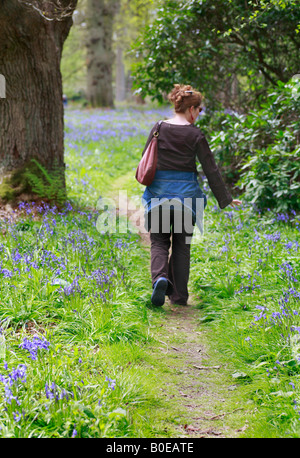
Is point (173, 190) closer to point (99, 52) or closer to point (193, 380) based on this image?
point (193, 380)

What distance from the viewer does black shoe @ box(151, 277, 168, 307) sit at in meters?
4.46

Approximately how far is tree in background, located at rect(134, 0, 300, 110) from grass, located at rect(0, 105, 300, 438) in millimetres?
3475

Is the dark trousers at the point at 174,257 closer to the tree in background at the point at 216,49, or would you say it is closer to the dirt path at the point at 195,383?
the dirt path at the point at 195,383

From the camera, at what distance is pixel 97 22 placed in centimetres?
2417

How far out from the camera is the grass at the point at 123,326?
9.11ft

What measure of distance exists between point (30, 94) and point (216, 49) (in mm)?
3746

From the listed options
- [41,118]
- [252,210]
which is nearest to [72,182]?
[41,118]

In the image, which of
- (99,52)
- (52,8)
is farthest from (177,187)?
(99,52)

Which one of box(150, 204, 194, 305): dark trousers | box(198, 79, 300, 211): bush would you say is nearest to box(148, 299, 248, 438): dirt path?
box(150, 204, 194, 305): dark trousers

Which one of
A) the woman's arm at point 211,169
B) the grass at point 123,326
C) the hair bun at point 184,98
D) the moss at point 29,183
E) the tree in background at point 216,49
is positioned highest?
the tree in background at point 216,49

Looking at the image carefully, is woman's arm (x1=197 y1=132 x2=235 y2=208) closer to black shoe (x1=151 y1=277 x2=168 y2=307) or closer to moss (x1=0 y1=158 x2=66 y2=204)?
black shoe (x1=151 y1=277 x2=168 y2=307)

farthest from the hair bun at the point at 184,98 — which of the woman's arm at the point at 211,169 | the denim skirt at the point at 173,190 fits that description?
the denim skirt at the point at 173,190

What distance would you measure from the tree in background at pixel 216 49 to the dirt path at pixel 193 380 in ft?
18.2

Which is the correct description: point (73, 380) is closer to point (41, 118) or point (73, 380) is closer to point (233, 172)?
point (41, 118)
